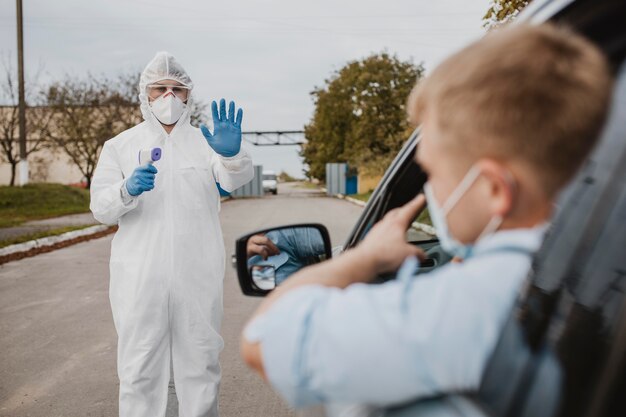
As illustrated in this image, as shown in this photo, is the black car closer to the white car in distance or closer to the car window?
the car window

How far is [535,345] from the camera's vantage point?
939mm

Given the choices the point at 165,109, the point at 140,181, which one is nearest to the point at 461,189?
the point at 140,181

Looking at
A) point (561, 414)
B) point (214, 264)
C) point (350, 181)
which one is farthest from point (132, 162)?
point (350, 181)

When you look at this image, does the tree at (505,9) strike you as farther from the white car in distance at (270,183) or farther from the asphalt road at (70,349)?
the white car in distance at (270,183)

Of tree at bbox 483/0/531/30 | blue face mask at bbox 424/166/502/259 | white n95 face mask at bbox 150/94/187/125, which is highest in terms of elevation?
tree at bbox 483/0/531/30

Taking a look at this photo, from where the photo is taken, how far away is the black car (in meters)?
0.87

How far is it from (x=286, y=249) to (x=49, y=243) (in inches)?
506

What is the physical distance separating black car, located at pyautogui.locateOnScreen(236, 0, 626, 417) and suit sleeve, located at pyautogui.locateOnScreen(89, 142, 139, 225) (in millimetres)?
2470

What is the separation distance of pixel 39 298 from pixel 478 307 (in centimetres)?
812

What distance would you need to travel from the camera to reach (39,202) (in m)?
23.4

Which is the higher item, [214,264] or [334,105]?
[334,105]

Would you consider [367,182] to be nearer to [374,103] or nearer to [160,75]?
[374,103]

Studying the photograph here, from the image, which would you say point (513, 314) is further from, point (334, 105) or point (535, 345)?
point (334, 105)

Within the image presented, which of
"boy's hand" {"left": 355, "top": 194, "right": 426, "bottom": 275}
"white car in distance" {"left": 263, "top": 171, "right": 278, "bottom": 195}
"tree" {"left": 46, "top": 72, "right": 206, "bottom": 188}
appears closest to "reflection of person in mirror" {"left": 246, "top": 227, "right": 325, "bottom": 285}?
"boy's hand" {"left": 355, "top": 194, "right": 426, "bottom": 275}
